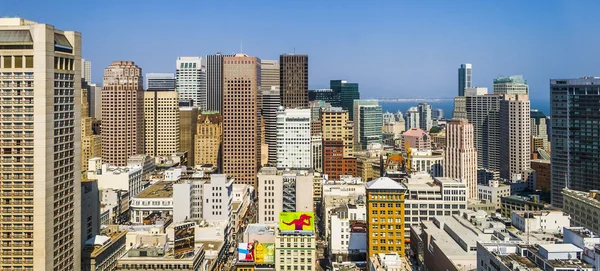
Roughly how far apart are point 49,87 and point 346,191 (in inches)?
1717

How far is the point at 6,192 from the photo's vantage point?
3422 cm

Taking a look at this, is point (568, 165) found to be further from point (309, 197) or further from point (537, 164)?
point (309, 197)

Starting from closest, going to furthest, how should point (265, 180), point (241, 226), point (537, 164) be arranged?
point (265, 180) → point (241, 226) → point (537, 164)

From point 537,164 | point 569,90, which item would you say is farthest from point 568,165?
point 537,164

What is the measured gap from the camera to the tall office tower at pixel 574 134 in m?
65.2

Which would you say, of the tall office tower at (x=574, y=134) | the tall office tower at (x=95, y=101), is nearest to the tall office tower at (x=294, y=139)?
the tall office tower at (x=574, y=134)

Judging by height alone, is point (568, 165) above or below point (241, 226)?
above

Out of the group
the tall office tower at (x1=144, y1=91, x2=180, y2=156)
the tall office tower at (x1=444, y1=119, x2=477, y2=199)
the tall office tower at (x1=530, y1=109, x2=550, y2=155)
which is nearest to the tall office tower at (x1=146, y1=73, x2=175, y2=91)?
the tall office tower at (x1=144, y1=91, x2=180, y2=156)

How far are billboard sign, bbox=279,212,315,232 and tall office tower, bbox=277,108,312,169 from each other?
39857 millimetres

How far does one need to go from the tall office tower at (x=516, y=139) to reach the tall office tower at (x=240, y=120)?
3873 cm

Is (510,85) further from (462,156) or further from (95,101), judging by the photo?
(95,101)

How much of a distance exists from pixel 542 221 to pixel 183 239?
26.9m

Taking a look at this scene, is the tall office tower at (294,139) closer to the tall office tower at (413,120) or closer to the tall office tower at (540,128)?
the tall office tower at (540,128)

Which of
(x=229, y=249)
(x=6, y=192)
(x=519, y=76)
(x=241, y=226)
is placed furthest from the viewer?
(x=519, y=76)
